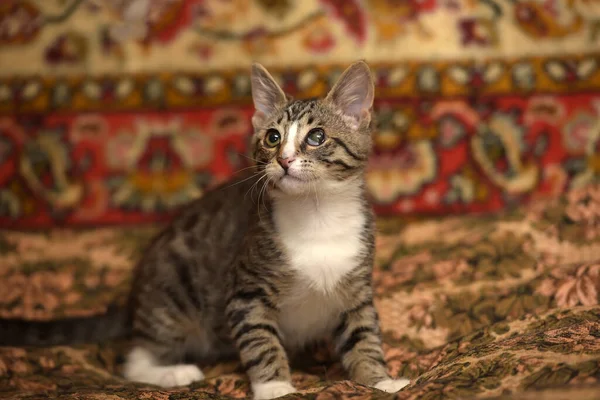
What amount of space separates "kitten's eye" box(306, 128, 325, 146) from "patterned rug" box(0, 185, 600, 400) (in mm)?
678

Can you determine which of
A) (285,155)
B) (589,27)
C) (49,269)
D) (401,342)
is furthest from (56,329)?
(589,27)

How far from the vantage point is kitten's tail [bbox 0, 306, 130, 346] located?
198 cm

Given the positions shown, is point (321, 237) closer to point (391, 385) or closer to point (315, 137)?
point (315, 137)

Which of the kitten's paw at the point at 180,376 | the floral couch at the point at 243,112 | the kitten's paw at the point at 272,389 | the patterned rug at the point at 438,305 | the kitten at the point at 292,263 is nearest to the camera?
the patterned rug at the point at 438,305

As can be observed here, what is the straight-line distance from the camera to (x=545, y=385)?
49.1 inches

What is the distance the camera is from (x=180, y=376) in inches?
74.9

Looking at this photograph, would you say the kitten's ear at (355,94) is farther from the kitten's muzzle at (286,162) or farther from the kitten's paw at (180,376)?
the kitten's paw at (180,376)

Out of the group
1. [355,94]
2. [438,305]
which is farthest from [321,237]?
[438,305]

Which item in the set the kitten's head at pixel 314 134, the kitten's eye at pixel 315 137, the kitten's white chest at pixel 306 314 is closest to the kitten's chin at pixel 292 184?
the kitten's head at pixel 314 134

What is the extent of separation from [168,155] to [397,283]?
1.29 meters

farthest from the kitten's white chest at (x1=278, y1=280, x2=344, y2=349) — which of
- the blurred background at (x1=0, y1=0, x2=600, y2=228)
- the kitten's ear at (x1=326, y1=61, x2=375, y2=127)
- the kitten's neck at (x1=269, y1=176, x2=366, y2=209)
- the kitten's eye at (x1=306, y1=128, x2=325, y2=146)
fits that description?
the blurred background at (x1=0, y1=0, x2=600, y2=228)

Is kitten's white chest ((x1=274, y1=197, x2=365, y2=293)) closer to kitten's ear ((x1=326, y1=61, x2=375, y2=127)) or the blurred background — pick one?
kitten's ear ((x1=326, y1=61, x2=375, y2=127))

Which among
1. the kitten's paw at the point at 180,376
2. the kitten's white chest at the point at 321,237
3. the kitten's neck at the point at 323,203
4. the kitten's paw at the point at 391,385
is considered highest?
the kitten's neck at the point at 323,203

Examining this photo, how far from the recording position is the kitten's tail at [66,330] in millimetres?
1983
